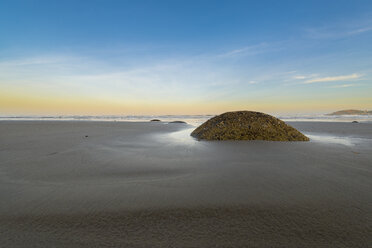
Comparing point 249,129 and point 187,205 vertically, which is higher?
point 249,129

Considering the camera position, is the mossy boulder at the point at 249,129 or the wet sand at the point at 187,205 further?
the mossy boulder at the point at 249,129

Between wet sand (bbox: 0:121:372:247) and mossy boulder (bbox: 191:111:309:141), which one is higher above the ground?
mossy boulder (bbox: 191:111:309:141)

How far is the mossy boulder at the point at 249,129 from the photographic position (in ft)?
22.0

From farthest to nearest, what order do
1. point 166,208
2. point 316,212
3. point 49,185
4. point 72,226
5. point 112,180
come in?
point 112,180
point 49,185
point 166,208
point 316,212
point 72,226

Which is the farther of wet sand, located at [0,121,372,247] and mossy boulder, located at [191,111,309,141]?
mossy boulder, located at [191,111,309,141]

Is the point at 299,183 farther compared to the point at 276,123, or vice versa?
the point at 276,123

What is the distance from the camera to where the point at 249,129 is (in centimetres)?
693

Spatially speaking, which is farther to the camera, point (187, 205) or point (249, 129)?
point (249, 129)

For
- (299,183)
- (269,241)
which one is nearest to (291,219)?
(269,241)

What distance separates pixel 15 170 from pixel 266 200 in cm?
392

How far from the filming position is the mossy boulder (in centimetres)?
670

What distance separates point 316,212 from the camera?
1701 millimetres

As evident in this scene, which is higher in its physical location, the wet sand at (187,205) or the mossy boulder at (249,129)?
the mossy boulder at (249,129)

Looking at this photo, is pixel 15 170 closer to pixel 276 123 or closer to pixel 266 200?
pixel 266 200
